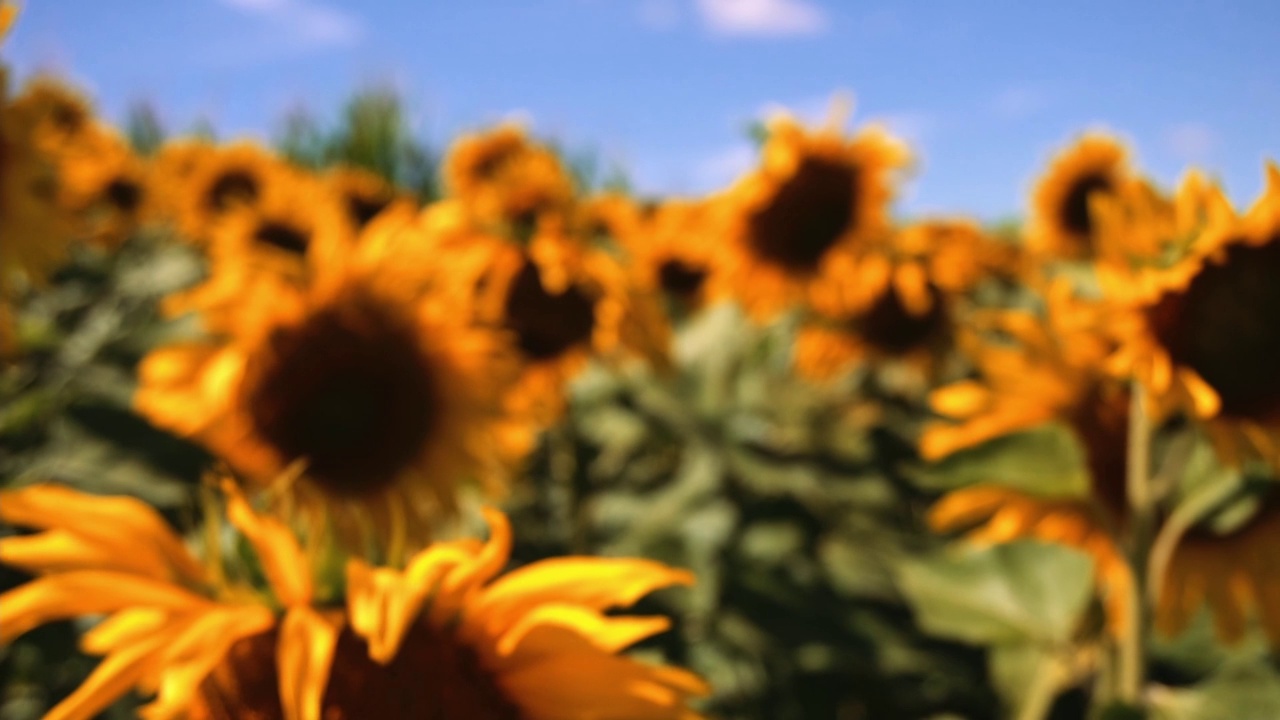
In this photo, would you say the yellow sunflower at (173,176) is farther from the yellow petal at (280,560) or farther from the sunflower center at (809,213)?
Answer: the yellow petal at (280,560)

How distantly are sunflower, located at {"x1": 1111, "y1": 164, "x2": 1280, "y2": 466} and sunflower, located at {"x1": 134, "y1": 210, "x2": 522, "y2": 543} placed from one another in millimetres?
1199

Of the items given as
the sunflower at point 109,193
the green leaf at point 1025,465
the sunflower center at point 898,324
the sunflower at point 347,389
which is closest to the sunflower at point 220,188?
the sunflower at point 109,193

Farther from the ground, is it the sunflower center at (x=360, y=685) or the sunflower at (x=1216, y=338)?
the sunflower at (x=1216, y=338)

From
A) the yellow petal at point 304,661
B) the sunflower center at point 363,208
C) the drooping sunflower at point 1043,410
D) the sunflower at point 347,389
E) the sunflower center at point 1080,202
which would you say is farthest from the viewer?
the sunflower center at point 1080,202

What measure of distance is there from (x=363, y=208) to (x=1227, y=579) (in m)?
3.48

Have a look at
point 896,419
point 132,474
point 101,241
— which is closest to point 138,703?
point 132,474

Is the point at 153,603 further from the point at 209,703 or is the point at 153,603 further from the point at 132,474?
the point at 132,474

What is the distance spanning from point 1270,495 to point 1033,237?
422 cm

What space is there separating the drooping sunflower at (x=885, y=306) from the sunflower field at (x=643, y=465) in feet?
0.04

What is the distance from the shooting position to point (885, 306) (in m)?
3.46

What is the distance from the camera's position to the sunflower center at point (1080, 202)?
18.5ft

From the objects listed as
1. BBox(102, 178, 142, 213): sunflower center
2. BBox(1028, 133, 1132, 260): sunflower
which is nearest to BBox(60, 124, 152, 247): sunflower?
BBox(102, 178, 142, 213): sunflower center

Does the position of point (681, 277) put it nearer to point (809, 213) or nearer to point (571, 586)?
point (809, 213)

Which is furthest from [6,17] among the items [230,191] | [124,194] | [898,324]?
[124,194]
